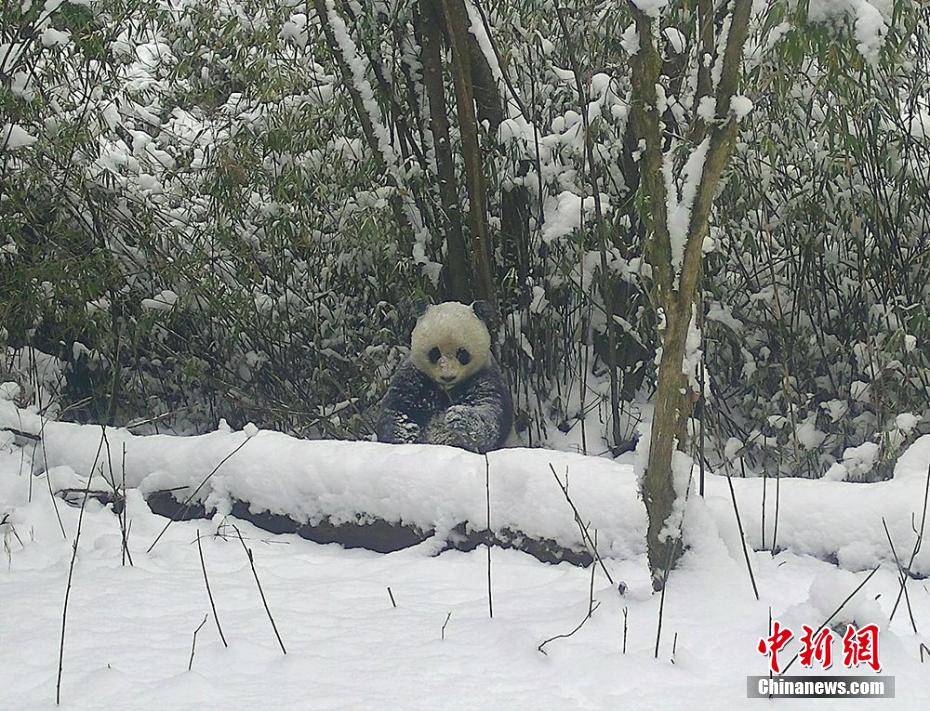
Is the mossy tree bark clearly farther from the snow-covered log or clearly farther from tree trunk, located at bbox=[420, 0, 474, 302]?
tree trunk, located at bbox=[420, 0, 474, 302]

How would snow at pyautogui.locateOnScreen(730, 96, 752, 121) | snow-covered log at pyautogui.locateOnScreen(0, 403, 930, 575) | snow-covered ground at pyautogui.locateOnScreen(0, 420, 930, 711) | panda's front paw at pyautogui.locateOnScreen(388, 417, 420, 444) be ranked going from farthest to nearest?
1. panda's front paw at pyautogui.locateOnScreen(388, 417, 420, 444)
2. snow-covered log at pyautogui.locateOnScreen(0, 403, 930, 575)
3. snow at pyautogui.locateOnScreen(730, 96, 752, 121)
4. snow-covered ground at pyautogui.locateOnScreen(0, 420, 930, 711)

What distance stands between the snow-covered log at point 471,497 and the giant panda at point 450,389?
89cm

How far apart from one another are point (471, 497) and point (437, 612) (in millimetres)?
520

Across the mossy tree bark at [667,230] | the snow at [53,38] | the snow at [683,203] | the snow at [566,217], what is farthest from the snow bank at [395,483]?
the snow at [53,38]

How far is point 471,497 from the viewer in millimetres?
2746

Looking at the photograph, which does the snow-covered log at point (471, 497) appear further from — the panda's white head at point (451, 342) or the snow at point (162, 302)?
the snow at point (162, 302)

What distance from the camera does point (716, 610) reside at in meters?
2.12

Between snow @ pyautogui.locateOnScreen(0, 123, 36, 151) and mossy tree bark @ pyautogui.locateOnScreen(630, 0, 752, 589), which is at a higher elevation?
snow @ pyautogui.locateOnScreen(0, 123, 36, 151)

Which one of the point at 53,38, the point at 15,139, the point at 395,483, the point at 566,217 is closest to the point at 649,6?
the point at 395,483

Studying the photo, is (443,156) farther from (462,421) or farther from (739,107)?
(739,107)

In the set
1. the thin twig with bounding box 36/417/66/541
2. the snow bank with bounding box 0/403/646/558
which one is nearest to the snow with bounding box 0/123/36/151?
the thin twig with bounding box 36/417/66/541

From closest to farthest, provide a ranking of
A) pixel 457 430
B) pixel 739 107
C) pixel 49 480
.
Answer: pixel 739 107, pixel 49 480, pixel 457 430

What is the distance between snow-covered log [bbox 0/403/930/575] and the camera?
247 cm

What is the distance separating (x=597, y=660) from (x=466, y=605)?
0.47m
